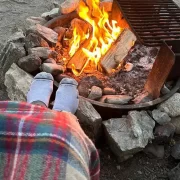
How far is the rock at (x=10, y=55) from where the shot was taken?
2258mm

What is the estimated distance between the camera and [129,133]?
6.55ft

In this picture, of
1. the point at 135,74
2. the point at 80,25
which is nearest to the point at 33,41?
the point at 80,25

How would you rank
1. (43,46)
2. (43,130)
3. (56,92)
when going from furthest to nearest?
(43,46), (56,92), (43,130)

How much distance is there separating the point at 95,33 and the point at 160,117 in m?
0.78

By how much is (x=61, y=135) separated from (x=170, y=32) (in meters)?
1.50

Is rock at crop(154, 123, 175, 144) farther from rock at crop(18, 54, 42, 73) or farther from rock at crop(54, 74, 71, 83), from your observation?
rock at crop(18, 54, 42, 73)

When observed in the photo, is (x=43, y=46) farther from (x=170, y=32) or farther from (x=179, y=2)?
(x=179, y=2)

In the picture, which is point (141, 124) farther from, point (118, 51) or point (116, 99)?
point (118, 51)

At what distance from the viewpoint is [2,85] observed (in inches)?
95.7

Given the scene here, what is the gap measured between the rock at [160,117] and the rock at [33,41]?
869 mm

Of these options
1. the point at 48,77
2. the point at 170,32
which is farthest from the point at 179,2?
the point at 48,77

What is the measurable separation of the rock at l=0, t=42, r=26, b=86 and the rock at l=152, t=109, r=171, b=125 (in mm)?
924

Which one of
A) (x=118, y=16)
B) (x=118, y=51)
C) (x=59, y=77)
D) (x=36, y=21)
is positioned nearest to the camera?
(x=59, y=77)

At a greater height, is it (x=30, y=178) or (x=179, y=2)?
(x=30, y=178)
